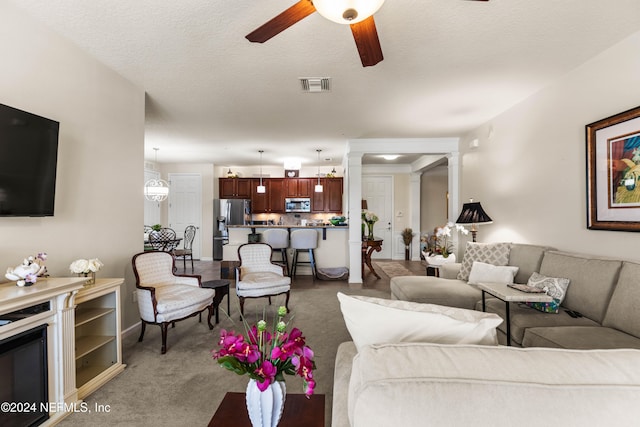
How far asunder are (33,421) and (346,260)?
4.76 m

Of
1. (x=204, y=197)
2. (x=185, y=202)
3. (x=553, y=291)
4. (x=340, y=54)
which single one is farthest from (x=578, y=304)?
(x=185, y=202)

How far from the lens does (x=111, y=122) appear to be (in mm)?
2814

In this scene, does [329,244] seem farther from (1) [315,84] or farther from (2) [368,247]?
(1) [315,84]

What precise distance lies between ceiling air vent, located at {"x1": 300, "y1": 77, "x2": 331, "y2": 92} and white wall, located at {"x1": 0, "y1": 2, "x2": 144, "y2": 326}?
1778 mm

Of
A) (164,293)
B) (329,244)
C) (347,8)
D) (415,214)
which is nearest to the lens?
(347,8)

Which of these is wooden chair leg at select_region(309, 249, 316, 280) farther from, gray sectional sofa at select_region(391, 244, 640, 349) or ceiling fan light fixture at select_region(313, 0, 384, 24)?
ceiling fan light fixture at select_region(313, 0, 384, 24)

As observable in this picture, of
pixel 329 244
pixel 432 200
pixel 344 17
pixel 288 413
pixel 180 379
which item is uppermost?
pixel 344 17

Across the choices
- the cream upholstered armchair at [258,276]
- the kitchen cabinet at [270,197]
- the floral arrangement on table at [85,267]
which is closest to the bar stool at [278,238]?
the cream upholstered armchair at [258,276]

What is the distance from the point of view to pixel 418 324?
98 centimetres

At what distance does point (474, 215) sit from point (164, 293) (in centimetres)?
384

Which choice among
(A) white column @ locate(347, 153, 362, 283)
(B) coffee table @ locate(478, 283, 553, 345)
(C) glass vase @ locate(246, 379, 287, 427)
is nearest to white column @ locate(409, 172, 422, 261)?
(A) white column @ locate(347, 153, 362, 283)

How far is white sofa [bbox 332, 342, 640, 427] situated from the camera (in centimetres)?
61

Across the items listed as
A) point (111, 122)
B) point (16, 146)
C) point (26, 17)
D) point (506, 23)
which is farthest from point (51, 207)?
point (506, 23)

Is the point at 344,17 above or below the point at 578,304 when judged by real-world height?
above
